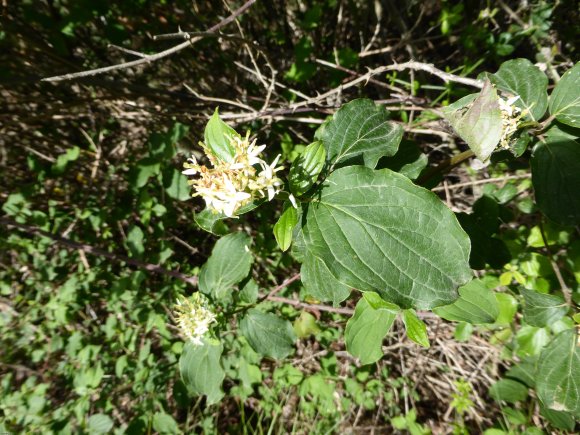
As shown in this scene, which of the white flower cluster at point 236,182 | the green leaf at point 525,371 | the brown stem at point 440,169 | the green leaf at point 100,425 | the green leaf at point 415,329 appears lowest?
the green leaf at point 525,371

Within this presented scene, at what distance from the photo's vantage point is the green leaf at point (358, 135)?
4.24ft

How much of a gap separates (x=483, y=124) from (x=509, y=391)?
6.84ft

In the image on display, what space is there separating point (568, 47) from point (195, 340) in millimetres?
3105

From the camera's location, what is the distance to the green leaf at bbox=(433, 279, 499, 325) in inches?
52.7

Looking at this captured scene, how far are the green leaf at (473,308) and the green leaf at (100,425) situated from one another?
7.43ft

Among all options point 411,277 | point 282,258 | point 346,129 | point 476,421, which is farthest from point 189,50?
point 476,421

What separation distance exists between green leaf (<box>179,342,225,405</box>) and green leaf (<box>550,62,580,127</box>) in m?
1.78

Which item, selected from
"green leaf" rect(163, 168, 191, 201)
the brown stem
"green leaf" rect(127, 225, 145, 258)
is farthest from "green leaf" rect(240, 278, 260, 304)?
the brown stem

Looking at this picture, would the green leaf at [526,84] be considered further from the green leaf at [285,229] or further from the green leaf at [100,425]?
the green leaf at [100,425]

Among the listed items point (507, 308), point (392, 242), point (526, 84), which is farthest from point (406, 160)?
point (507, 308)

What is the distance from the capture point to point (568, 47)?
2.47 metres

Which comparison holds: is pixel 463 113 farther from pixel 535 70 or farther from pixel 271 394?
pixel 271 394

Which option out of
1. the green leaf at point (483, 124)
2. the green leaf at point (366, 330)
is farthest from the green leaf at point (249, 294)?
the green leaf at point (483, 124)

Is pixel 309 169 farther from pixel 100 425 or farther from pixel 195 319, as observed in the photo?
pixel 100 425
